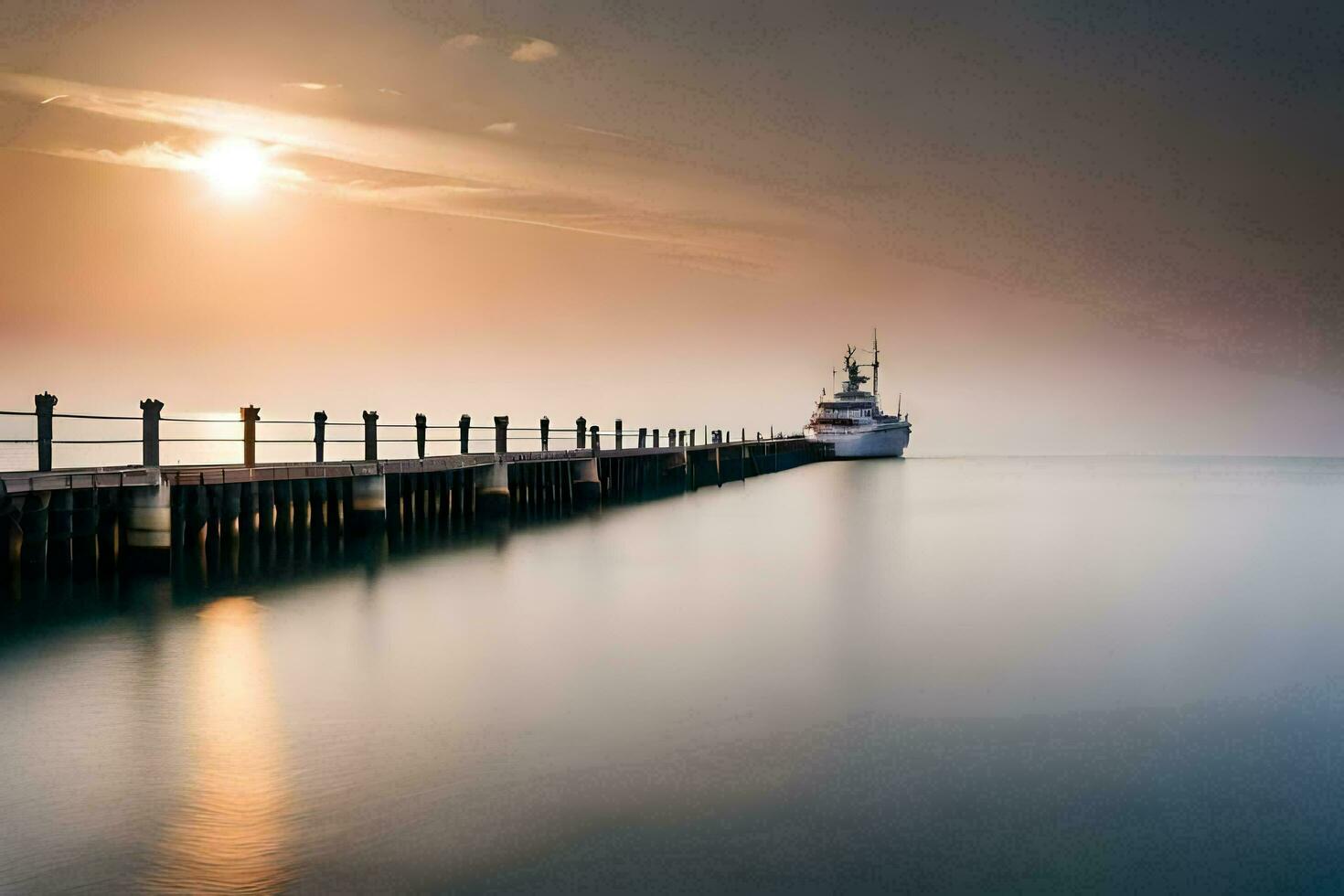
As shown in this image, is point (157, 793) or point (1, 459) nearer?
point (157, 793)

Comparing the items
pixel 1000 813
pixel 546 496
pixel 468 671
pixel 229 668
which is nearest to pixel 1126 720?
pixel 1000 813

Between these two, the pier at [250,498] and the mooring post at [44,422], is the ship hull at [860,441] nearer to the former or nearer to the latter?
the pier at [250,498]

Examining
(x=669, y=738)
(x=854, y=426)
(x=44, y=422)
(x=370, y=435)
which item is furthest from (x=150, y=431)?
(x=854, y=426)

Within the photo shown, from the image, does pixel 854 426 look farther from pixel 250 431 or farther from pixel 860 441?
pixel 250 431

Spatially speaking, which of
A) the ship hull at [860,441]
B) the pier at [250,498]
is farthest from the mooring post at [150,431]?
the ship hull at [860,441]

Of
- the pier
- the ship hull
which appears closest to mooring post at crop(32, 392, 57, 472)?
the pier

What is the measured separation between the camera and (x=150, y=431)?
1623 cm

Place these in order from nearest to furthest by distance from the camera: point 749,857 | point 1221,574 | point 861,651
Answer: point 749,857, point 861,651, point 1221,574

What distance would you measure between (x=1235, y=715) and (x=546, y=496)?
85.1 ft

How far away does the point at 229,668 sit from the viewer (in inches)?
476

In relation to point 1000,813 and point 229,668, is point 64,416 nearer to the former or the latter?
point 229,668

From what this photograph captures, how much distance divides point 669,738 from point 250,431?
41.3ft

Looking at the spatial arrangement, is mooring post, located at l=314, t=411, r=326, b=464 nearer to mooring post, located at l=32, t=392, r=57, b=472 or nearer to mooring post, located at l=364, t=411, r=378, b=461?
mooring post, located at l=364, t=411, r=378, b=461

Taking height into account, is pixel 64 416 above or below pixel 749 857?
above
